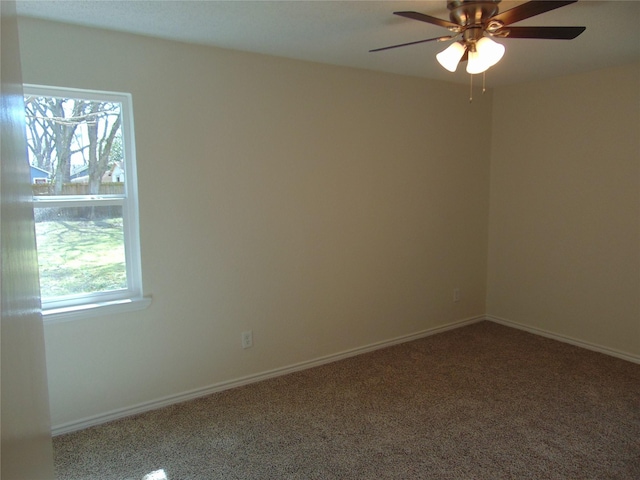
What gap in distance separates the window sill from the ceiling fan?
220 centimetres

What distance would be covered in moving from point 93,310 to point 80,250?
37 centimetres

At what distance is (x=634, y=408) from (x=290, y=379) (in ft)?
7.52

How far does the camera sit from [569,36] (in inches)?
78.4

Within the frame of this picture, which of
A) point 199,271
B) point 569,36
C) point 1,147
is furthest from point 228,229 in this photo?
point 1,147

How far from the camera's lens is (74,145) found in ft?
8.54

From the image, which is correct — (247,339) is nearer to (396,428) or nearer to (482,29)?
(396,428)

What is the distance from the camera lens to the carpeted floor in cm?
230

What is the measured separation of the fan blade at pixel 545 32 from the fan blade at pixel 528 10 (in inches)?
3.7

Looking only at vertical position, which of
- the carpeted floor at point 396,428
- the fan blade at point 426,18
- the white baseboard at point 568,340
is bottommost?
the carpeted floor at point 396,428

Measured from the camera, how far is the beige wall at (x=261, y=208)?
8.80ft

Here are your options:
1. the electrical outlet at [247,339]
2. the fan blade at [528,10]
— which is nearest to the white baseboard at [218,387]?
the electrical outlet at [247,339]

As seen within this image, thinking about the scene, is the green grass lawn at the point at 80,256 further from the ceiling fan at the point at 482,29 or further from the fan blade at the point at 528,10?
the fan blade at the point at 528,10

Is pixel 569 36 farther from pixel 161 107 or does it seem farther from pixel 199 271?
pixel 199 271

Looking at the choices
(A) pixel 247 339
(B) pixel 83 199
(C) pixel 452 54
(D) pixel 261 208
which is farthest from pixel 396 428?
(B) pixel 83 199
